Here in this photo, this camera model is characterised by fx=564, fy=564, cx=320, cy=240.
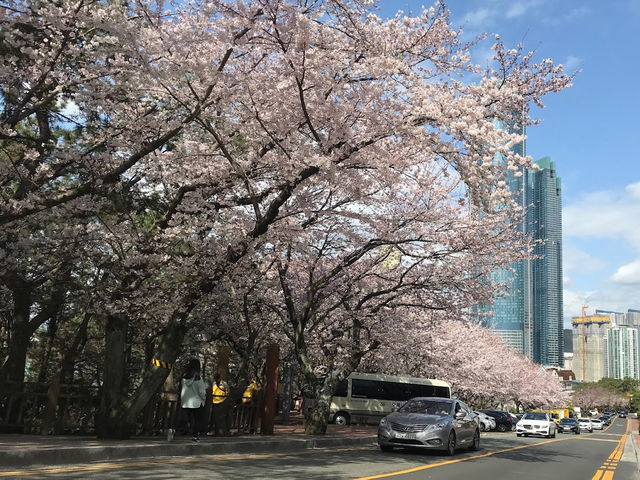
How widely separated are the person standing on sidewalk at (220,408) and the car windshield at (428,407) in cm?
469

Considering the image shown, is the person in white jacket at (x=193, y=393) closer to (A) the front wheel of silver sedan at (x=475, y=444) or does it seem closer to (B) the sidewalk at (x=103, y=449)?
(B) the sidewalk at (x=103, y=449)

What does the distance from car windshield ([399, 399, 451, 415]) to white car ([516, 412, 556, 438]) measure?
1835 centimetres

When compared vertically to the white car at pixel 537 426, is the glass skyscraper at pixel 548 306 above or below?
above

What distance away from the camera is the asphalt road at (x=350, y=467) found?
8.09 m

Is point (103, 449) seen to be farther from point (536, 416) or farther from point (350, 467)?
point (536, 416)

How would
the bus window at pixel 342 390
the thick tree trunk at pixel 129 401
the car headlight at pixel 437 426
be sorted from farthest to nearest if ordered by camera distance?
1. the bus window at pixel 342 390
2. the car headlight at pixel 437 426
3. the thick tree trunk at pixel 129 401

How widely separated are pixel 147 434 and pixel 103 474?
6.45 metres

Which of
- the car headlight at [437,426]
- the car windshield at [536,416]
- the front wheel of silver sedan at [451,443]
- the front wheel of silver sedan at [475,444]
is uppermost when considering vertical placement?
the car headlight at [437,426]

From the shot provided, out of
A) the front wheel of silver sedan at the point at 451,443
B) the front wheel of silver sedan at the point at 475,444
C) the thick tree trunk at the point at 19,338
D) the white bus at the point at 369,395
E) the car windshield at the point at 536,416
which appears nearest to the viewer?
the front wheel of silver sedan at the point at 451,443

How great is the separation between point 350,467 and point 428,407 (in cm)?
493

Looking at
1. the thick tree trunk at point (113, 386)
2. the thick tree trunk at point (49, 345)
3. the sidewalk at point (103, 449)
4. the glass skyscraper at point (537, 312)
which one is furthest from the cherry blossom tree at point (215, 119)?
the glass skyscraper at point (537, 312)

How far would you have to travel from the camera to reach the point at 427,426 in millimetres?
13336

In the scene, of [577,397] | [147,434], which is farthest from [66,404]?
[577,397]

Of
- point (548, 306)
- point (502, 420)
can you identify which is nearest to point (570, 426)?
point (502, 420)
